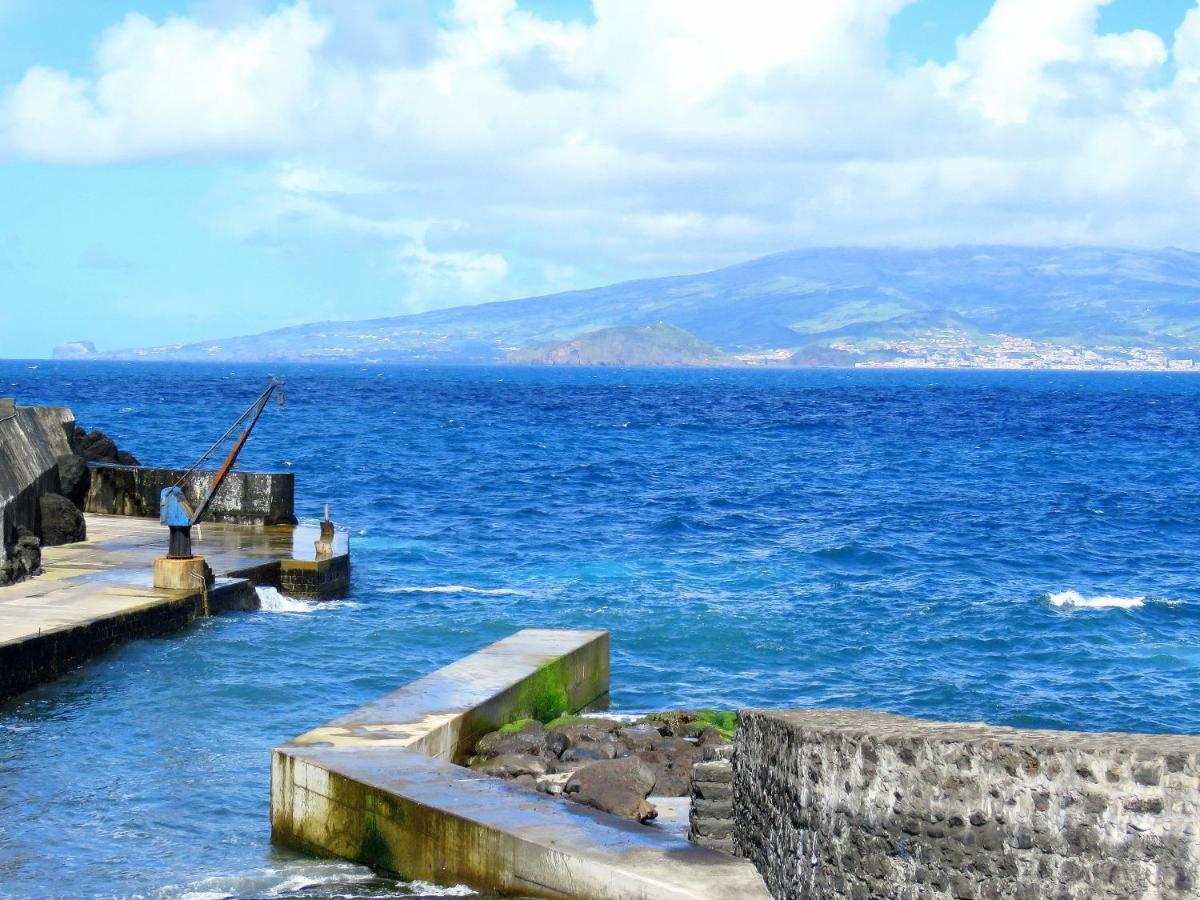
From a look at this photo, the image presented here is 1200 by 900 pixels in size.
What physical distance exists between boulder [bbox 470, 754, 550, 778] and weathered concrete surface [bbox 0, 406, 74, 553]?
9493 millimetres

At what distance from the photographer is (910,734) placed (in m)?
6.55

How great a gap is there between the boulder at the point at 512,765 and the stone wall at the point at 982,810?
4647 millimetres

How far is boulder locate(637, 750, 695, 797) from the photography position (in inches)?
465

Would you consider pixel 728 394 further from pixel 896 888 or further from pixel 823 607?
pixel 896 888

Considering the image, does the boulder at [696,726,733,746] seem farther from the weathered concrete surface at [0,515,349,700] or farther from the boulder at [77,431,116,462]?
the boulder at [77,431,116,462]

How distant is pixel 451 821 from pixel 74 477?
19586mm

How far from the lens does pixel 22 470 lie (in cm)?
2144

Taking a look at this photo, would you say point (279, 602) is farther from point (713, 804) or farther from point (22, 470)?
point (713, 804)

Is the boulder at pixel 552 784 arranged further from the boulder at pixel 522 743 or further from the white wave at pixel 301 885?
the white wave at pixel 301 885

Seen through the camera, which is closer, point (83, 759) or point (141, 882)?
point (141, 882)

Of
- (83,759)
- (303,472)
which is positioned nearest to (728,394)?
(303,472)

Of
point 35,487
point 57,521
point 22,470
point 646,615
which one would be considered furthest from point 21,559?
point 646,615

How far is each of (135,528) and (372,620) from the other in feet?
21.9

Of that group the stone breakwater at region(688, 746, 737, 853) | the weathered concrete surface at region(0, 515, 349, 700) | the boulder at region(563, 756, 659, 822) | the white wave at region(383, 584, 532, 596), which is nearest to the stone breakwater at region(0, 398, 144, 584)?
the weathered concrete surface at region(0, 515, 349, 700)
